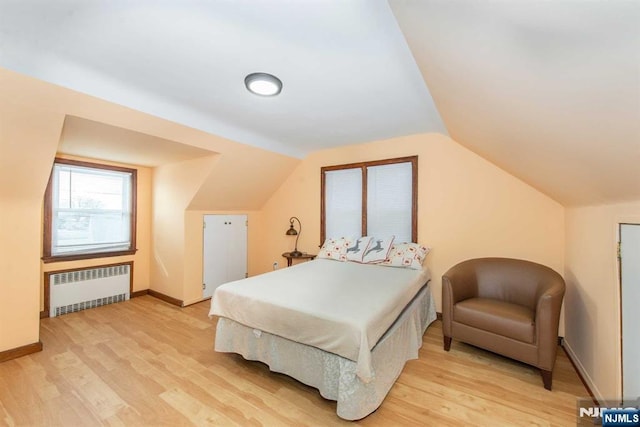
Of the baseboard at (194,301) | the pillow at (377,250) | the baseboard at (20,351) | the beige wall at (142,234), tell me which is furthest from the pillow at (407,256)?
the beige wall at (142,234)

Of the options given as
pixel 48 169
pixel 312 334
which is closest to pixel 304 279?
pixel 312 334

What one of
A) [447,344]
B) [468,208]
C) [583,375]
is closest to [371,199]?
[468,208]

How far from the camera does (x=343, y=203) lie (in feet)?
13.0

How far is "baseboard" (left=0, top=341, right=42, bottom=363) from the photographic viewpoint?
2240mm

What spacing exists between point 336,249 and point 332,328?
1950mm

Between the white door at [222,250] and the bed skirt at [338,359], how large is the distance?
189 centimetres

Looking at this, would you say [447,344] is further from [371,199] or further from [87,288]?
[87,288]

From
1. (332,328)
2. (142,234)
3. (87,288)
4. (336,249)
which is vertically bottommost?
(87,288)

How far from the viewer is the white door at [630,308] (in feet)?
4.67

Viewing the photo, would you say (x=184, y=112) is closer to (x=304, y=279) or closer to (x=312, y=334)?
(x=304, y=279)

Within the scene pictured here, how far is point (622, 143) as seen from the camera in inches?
42.3

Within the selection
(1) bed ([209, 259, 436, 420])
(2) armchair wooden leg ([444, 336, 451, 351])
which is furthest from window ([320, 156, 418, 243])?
(2) armchair wooden leg ([444, 336, 451, 351])

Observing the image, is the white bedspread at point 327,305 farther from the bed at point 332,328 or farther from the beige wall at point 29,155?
the beige wall at point 29,155

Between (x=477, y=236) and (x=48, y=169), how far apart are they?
4352mm
